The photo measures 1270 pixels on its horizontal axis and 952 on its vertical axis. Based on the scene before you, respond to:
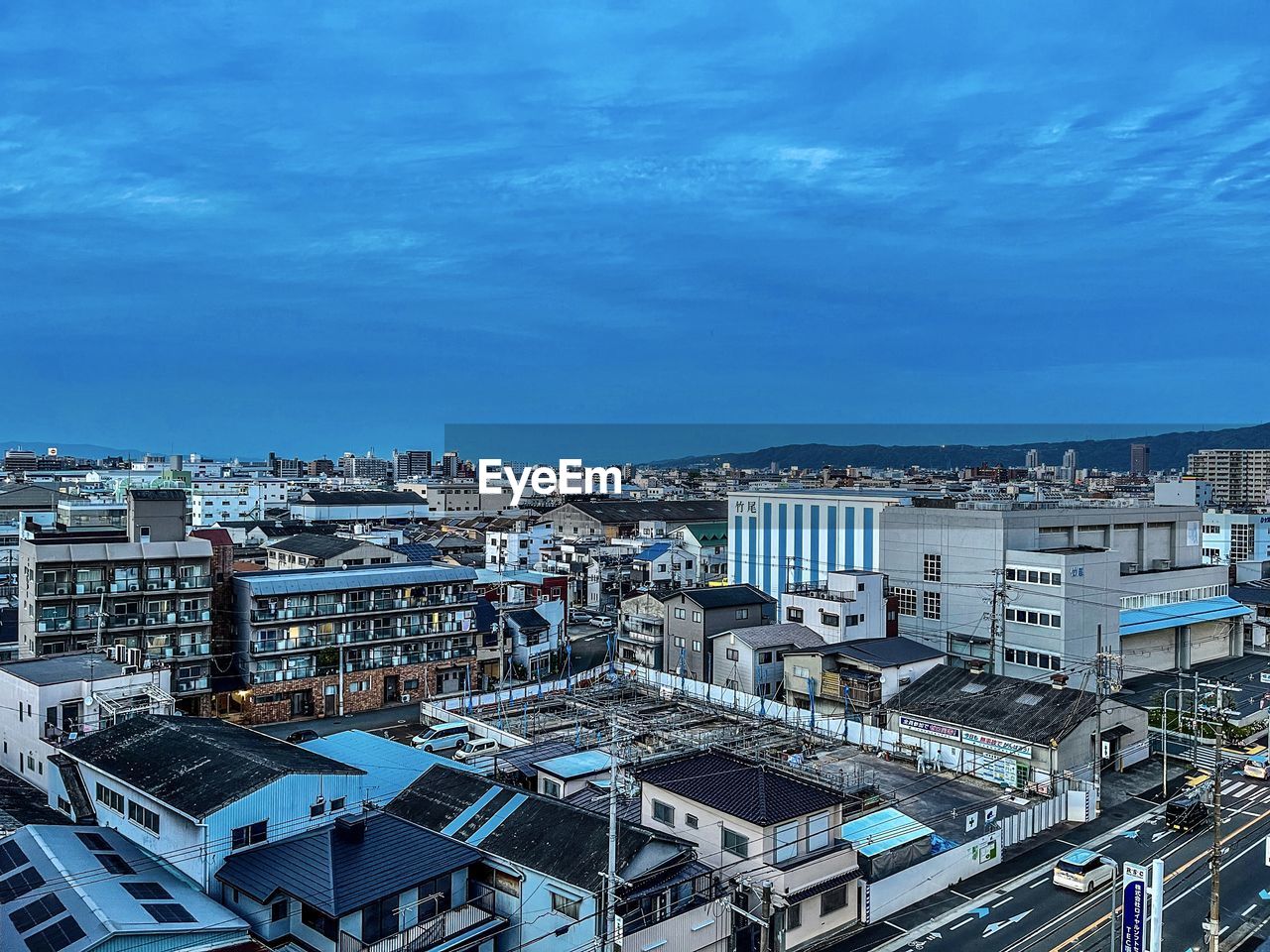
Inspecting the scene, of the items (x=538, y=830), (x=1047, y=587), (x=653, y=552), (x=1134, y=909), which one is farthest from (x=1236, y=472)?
(x=538, y=830)

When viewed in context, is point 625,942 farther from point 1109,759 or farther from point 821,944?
point 1109,759

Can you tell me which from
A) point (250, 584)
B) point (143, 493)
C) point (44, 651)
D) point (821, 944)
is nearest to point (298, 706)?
point (250, 584)

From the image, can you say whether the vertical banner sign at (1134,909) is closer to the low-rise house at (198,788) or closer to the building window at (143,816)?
the low-rise house at (198,788)

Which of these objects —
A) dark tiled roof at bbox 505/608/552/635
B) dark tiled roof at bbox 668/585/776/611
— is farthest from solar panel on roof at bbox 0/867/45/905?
dark tiled roof at bbox 668/585/776/611

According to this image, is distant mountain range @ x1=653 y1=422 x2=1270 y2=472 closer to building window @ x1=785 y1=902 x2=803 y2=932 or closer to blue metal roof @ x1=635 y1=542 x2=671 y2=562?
blue metal roof @ x1=635 y1=542 x2=671 y2=562

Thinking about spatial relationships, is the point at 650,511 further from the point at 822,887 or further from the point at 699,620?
the point at 822,887

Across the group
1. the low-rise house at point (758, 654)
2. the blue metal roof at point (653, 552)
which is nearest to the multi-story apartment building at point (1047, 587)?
the low-rise house at point (758, 654)
